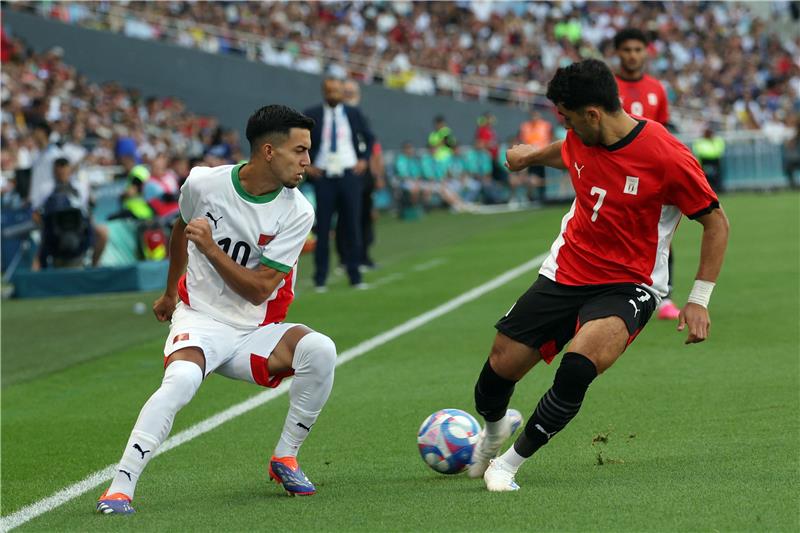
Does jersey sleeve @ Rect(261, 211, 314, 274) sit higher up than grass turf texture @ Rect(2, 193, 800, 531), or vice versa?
jersey sleeve @ Rect(261, 211, 314, 274)

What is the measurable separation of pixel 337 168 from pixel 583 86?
9.70 m

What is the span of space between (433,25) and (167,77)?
12878 mm

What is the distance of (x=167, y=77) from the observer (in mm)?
34344

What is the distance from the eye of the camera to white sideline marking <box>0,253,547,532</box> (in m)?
6.24

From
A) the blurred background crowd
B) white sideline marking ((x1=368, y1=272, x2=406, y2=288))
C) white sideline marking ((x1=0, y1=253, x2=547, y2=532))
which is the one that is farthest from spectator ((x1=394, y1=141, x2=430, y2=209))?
white sideline marking ((x1=0, y1=253, x2=547, y2=532))

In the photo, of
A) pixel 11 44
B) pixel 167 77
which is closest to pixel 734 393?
pixel 11 44

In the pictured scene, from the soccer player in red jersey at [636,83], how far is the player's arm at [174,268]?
5.66 m

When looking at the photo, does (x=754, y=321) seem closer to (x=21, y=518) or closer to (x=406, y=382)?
(x=406, y=382)

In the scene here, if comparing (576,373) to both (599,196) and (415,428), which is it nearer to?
(599,196)

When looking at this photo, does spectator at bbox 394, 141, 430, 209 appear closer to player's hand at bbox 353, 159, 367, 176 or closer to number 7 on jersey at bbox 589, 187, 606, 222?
player's hand at bbox 353, 159, 367, 176

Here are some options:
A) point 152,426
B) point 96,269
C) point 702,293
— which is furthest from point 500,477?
point 96,269

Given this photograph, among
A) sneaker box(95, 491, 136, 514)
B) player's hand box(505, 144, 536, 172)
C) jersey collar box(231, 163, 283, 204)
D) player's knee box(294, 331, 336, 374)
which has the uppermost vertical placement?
player's hand box(505, 144, 536, 172)

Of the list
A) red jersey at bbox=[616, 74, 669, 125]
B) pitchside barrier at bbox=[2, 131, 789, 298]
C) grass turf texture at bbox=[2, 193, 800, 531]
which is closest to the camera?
grass turf texture at bbox=[2, 193, 800, 531]

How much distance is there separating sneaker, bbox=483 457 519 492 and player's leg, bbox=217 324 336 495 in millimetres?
848
